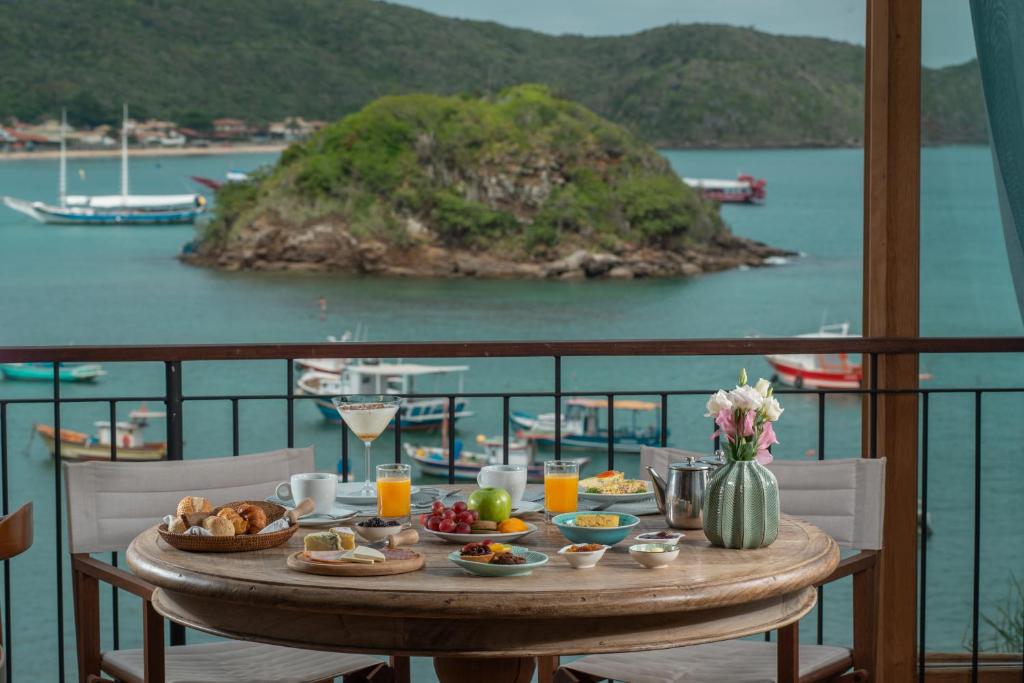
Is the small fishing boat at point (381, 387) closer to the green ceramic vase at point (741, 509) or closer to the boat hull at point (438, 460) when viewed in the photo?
the boat hull at point (438, 460)

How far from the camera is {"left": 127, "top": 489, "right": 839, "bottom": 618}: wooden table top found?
1431 mm

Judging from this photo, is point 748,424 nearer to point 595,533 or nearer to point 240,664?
point 595,533

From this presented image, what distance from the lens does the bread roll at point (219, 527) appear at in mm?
1657

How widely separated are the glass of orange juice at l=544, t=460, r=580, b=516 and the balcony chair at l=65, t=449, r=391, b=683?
44cm

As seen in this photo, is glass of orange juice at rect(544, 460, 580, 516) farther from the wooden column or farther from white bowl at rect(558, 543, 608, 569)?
the wooden column

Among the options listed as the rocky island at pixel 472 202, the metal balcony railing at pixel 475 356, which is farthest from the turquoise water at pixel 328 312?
Result: the metal balcony railing at pixel 475 356

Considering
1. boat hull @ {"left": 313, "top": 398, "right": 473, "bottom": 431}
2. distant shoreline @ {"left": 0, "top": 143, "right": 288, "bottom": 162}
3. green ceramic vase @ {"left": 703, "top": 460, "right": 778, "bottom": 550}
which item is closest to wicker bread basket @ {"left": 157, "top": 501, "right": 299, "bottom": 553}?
green ceramic vase @ {"left": 703, "top": 460, "right": 778, "bottom": 550}

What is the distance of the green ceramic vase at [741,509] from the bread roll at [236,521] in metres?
0.64

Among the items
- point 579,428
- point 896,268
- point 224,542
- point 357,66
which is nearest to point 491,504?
point 224,542

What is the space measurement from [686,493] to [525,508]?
10.0 inches

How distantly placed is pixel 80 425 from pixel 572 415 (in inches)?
363

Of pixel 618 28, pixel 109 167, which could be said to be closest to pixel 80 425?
pixel 109 167

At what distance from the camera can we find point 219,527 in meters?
1.66

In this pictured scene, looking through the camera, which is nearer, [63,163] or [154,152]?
[154,152]
